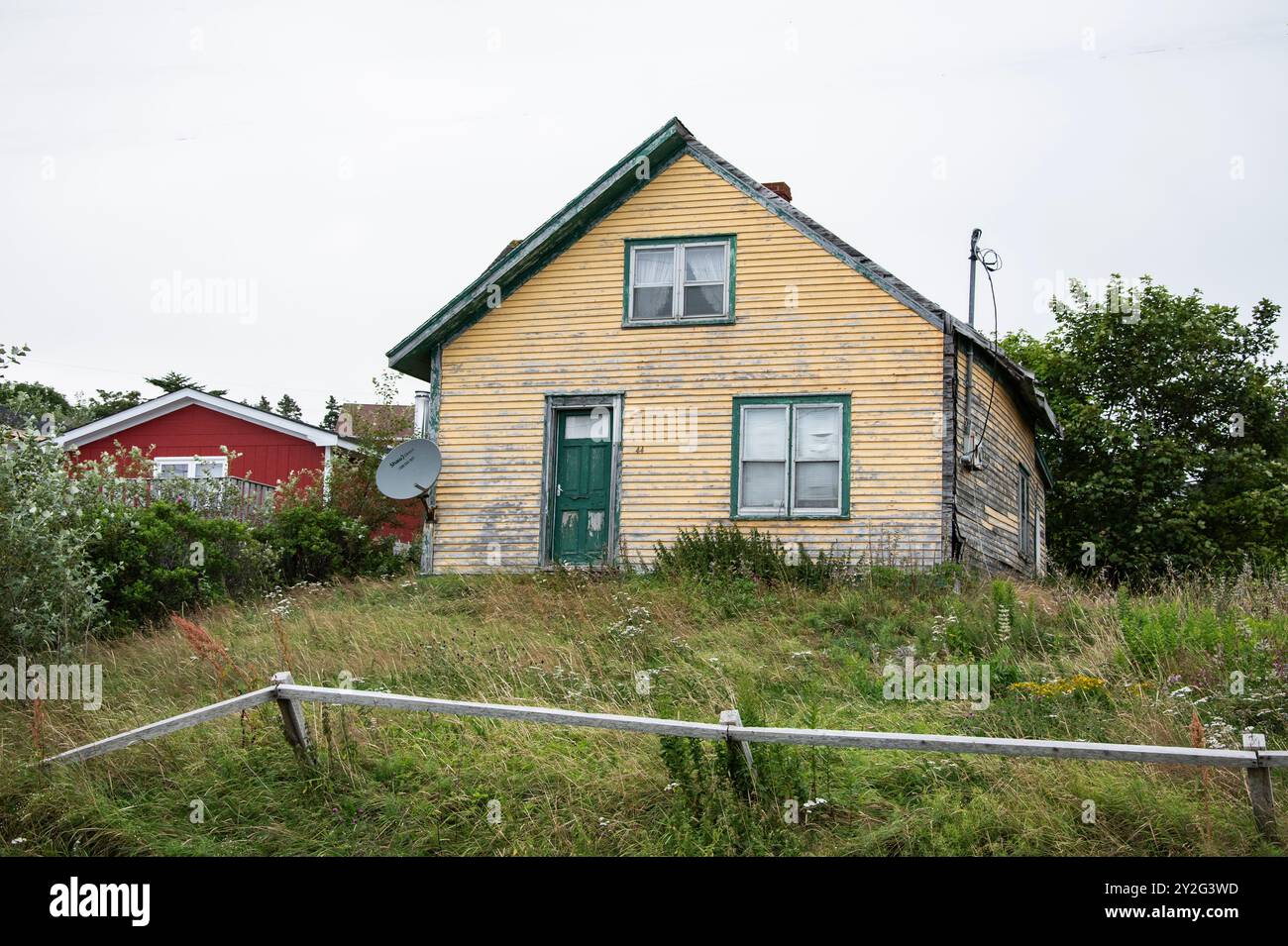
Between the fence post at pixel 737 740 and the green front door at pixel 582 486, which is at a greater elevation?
the green front door at pixel 582 486

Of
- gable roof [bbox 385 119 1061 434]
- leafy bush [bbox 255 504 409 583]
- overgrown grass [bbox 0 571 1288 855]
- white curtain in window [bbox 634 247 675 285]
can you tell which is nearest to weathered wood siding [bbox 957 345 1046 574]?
gable roof [bbox 385 119 1061 434]

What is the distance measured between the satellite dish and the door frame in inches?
62.6

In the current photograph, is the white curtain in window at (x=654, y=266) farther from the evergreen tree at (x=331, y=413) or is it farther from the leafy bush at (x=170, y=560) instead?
the evergreen tree at (x=331, y=413)

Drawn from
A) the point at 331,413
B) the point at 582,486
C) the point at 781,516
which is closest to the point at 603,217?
the point at 582,486

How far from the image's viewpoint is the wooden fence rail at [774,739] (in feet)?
22.1

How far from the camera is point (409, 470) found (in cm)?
1792

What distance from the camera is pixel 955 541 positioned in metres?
16.8

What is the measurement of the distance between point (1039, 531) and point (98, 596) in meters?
17.8

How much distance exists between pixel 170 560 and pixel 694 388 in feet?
24.5

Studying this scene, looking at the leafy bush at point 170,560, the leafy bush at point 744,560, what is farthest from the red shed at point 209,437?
the leafy bush at point 744,560

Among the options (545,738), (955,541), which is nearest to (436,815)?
(545,738)

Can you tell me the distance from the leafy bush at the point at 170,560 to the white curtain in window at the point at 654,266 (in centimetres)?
669

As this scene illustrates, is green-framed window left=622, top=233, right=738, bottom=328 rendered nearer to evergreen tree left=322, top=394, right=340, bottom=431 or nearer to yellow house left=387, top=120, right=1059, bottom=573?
yellow house left=387, top=120, right=1059, bottom=573

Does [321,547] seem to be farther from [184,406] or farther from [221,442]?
[184,406]
